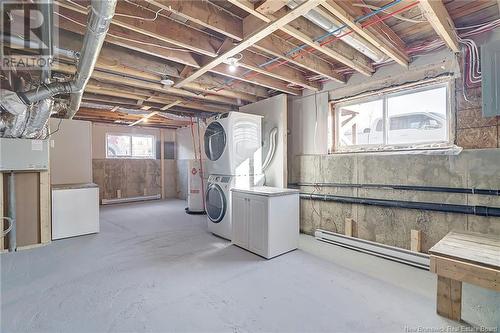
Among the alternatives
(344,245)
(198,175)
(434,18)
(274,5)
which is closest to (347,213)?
(344,245)

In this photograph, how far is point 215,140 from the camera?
12.1 ft

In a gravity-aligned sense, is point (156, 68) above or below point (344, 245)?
above

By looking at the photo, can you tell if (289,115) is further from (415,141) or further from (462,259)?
(462,259)

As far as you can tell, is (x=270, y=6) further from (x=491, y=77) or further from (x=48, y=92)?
(x=48, y=92)

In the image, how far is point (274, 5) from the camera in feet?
5.44

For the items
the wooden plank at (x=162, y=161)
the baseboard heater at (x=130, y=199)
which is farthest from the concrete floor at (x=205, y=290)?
the wooden plank at (x=162, y=161)

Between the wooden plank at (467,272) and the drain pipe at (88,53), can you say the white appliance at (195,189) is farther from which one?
the wooden plank at (467,272)

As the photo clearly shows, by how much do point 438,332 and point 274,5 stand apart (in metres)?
2.48

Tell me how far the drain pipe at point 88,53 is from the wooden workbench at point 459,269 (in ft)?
8.81

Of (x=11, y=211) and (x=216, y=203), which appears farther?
(x=216, y=203)

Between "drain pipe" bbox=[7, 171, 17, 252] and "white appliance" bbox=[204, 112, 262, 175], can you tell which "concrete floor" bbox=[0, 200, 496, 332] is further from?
A: "white appliance" bbox=[204, 112, 262, 175]

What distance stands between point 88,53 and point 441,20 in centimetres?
271

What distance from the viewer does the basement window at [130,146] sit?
262 inches

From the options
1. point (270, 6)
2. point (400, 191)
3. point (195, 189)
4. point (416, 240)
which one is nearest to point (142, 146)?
point (195, 189)
